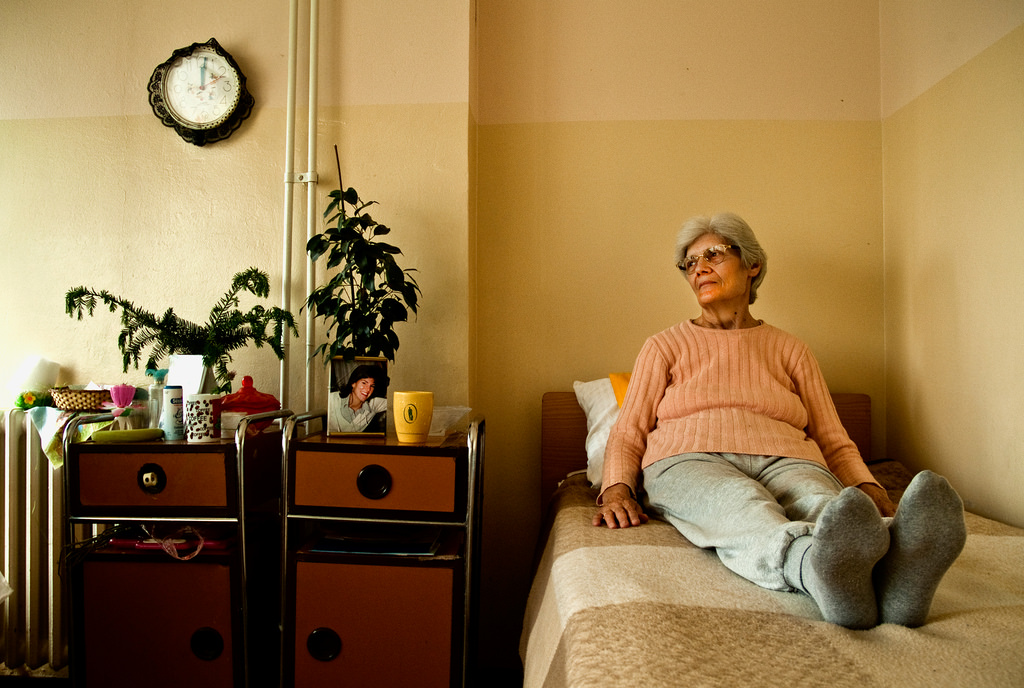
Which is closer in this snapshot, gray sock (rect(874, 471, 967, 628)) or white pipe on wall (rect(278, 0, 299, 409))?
gray sock (rect(874, 471, 967, 628))

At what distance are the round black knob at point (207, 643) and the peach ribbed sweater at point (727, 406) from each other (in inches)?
36.9

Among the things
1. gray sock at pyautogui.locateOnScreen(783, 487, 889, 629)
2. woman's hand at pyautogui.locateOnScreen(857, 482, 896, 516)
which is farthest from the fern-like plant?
woman's hand at pyautogui.locateOnScreen(857, 482, 896, 516)

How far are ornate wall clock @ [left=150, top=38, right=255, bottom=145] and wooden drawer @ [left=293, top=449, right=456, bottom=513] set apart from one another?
1.11 metres

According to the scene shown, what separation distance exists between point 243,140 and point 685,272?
139cm

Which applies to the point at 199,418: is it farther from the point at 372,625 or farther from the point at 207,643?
the point at 372,625

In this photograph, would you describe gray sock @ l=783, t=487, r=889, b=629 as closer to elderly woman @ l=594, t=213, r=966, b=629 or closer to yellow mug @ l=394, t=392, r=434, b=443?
elderly woman @ l=594, t=213, r=966, b=629

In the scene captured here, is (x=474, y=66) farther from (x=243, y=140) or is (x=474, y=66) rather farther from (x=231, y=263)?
(x=231, y=263)

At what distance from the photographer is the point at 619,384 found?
1849 mm

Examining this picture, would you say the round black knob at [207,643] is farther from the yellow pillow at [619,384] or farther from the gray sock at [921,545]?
the gray sock at [921,545]

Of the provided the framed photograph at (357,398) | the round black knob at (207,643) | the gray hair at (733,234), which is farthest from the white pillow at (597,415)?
the round black knob at (207,643)

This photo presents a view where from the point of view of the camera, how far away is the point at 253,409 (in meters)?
1.62

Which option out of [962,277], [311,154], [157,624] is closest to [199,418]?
[157,624]

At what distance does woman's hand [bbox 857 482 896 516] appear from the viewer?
1.35 m

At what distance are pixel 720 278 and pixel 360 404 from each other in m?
0.98
